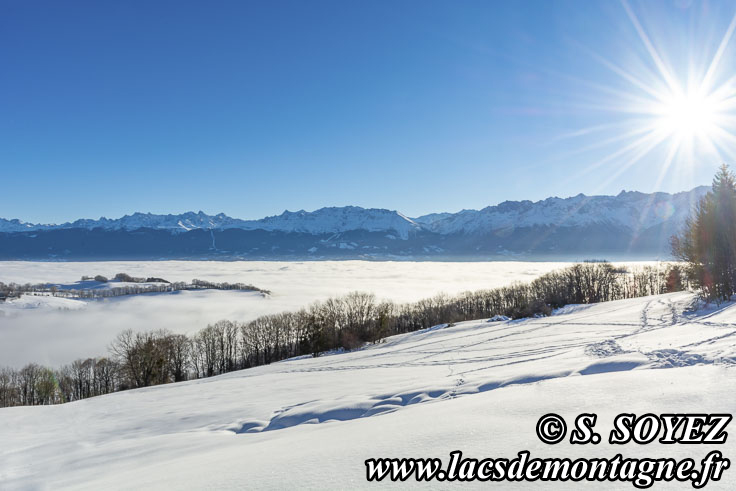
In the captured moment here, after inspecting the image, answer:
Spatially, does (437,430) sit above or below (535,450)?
below

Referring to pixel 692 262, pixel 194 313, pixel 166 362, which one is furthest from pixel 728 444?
pixel 194 313

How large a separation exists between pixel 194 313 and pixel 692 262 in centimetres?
19039

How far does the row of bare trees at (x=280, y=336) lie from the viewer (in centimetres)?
6316

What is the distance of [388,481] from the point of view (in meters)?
4.12

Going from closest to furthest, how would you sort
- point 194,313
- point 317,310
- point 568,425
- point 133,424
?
point 568,425
point 133,424
point 317,310
point 194,313

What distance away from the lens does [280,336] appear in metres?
83.3

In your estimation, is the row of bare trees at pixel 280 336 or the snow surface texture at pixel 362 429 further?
the row of bare trees at pixel 280 336

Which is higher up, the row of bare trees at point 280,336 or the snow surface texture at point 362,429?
the snow surface texture at point 362,429

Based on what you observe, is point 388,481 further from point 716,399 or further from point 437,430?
point 716,399

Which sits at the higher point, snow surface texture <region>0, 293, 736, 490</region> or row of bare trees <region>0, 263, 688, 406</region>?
snow surface texture <region>0, 293, 736, 490</region>

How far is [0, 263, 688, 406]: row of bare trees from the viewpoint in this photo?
63156 mm

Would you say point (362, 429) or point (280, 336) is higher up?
point (362, 429)

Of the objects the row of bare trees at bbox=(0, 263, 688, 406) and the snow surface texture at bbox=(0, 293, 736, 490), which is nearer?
the snow surface texture at bbox=(0, 293, 736, 490)

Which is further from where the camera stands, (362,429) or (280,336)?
(280,336)
